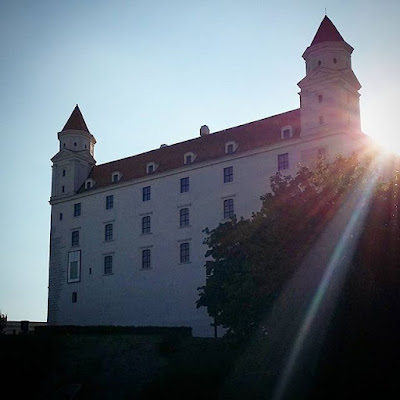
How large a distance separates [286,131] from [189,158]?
851cm

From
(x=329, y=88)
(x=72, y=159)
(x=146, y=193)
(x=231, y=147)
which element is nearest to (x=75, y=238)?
(x=72, y=159)

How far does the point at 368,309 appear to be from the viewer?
2177cm

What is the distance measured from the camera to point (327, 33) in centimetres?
4291

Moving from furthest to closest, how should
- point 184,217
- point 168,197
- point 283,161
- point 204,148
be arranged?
point 204,148
point 168,197
point 184,217
point 283,161

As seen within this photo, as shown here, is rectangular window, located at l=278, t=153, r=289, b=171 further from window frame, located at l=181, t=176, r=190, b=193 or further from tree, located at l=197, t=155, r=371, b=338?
tree, located at l=197, t=155, r=371, b=338

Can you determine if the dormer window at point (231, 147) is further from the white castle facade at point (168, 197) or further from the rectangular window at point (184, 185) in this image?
the rectangular window at point (184, 185)

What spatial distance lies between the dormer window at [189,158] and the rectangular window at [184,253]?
624 cm

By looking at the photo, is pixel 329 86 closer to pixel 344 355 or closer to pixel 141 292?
pixel 141 292

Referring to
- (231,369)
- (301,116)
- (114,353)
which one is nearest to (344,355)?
(231,369)

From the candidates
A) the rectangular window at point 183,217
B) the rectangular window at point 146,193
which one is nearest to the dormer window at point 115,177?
the rectangular window at point 146,193

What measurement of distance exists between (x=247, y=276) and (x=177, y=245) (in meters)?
20.0

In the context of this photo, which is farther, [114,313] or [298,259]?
[114,313]

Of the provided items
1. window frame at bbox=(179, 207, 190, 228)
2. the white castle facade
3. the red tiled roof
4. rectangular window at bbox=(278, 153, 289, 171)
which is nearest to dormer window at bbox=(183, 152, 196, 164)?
the white castle facade

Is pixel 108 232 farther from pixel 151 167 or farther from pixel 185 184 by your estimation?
pixel 185 184
